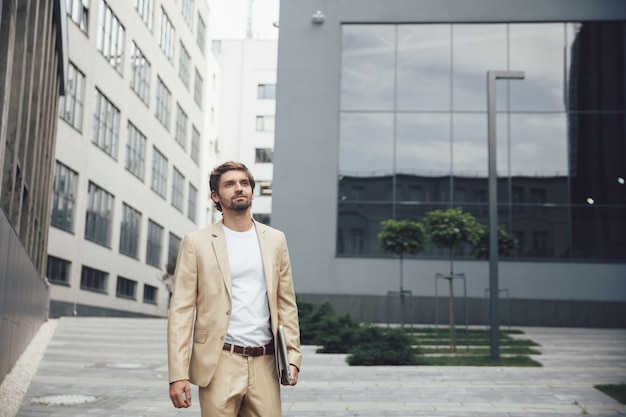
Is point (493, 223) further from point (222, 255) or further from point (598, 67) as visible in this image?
point (598, 67)

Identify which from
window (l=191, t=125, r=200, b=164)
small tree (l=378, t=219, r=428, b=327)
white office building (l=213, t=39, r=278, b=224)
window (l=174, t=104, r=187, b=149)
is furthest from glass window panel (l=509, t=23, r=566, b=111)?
white office building (l=213, t=39, r=278, b=224)

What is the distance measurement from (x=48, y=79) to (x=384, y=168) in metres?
9.49

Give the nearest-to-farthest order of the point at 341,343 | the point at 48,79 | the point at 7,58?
the point at 7,58 < the point at 341,343 < the point at 48,79

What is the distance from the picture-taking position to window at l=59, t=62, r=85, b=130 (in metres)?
30.3

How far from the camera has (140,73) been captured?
3944cm

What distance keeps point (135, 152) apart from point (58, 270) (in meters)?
10.6

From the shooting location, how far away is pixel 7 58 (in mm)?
8781

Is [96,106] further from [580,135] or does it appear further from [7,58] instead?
[7,58]

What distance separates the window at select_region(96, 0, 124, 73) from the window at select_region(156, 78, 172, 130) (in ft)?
22.0

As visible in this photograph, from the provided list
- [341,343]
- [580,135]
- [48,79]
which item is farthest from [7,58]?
[580,135]

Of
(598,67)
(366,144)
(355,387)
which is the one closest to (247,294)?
(355,387)

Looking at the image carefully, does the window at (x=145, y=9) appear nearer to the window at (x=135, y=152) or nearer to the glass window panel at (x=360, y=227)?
the window at (x=135, y=152)

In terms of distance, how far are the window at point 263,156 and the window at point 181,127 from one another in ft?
59.9

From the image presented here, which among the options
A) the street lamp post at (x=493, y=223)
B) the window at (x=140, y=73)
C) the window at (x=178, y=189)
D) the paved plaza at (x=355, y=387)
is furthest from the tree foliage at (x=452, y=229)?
the window at (x=178, y=189)
